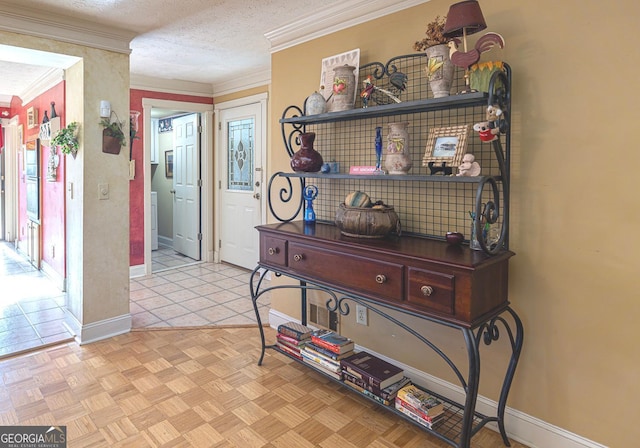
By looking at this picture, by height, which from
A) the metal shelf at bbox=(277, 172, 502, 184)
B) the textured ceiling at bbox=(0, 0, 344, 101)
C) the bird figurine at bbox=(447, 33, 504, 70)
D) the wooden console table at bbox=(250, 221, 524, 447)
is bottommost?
the wooden console table at bbox=(250, 221, 524, 447)

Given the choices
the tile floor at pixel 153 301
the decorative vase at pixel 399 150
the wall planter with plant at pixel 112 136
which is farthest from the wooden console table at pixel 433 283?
the wall planter with plant at pixel 112 136

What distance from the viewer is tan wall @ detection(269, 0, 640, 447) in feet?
5.33

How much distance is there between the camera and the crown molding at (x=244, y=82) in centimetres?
452

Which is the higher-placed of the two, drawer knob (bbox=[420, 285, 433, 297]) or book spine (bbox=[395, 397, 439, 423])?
drawer knob (bbox=[420, 285, 433, 297])

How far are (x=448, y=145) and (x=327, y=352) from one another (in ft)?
4.37

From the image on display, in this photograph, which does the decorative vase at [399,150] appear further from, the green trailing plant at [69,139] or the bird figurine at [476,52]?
the green trailing plant at [69,139]

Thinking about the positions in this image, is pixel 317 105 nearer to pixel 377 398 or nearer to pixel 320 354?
pixel 320 354

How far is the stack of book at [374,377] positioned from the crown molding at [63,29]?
109 inches

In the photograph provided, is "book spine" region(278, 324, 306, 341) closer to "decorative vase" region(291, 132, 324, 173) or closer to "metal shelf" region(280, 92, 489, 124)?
"decorative vase" region(291, 132, 324, 173)

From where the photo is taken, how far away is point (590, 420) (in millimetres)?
1745

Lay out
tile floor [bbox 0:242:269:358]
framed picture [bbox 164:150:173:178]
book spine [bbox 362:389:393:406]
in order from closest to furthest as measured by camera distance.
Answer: book spine [bbox 362:389:393:406] → tile floor [bbox 0:242:269:358] → framed picture [bbox 164:150:173:178]

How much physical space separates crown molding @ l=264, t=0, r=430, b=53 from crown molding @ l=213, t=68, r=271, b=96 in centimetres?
141

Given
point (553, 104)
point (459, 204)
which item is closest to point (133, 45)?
point (459, 204)

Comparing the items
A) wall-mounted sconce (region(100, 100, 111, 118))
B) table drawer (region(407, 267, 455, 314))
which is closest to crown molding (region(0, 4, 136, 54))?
wall-mounted sconce (region(100, 100, 111, 118))
